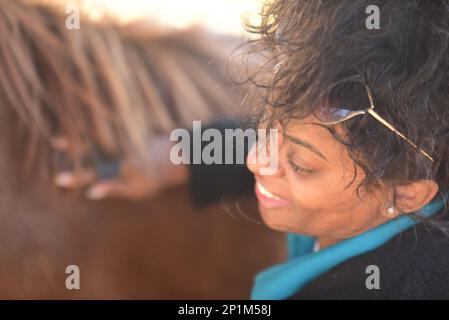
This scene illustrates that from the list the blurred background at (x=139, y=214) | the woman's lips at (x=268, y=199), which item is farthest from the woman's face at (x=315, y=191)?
the blurred background at (x=139, y=214)

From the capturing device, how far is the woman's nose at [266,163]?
24.9 inches

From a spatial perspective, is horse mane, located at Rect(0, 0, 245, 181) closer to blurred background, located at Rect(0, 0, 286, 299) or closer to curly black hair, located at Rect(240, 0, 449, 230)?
blurred background, located at Rect(0, 0, 286, 299)

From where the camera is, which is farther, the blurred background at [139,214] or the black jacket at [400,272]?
the blurred background at [139,214]

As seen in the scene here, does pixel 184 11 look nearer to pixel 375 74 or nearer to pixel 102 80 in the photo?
pixel 102 80

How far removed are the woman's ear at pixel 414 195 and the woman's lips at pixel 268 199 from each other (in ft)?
0.42

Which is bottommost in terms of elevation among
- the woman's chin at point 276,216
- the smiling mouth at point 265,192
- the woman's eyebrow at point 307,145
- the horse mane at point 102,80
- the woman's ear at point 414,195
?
the woman's chin at point 276,216

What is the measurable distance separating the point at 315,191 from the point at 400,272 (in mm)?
146

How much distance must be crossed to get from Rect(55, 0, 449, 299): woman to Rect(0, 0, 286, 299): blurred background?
16 centimetres

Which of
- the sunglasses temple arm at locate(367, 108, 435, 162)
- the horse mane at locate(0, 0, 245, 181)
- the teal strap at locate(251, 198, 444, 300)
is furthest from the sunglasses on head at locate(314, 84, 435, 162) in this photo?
the horse mane at locate(0, 0, 245, 181)

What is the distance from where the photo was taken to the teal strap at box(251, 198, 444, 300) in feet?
2.18

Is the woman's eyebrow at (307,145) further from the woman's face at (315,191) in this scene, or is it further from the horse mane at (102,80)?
the horse mane at (102,80)

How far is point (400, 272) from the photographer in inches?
25.5

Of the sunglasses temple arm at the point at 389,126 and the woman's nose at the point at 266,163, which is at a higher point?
the sunglasses temple arm at the point at 389,126
